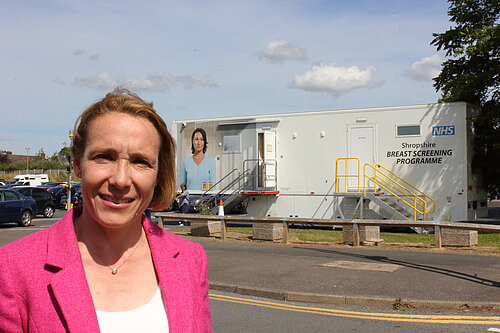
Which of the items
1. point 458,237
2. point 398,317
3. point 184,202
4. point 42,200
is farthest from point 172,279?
point 42,200

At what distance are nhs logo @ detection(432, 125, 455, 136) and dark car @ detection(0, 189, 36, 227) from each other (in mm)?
17118

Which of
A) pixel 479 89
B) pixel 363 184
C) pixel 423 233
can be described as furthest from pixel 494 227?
pixel 479 89

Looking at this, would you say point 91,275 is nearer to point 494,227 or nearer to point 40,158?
point 494,227

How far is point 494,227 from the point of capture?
13.4 m

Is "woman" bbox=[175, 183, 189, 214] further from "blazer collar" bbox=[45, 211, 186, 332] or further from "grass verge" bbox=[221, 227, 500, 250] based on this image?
"blazer collar" bbox=[45, 211, 186, 332]

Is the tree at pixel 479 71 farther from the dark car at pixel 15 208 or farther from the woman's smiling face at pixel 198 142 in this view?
the dark car at pixel 15 208

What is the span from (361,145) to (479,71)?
544cm

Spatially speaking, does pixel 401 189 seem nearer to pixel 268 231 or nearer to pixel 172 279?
pixel 268 231

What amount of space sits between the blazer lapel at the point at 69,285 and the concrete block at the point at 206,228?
16.2 metres

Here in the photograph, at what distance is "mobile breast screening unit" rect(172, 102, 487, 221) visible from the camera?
20438 mm

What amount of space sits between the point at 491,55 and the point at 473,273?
1350 centimetres

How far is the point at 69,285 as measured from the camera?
82.2 inches

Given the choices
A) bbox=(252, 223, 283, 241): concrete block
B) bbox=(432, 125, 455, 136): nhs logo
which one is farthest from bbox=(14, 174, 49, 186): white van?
bbox=(432, 125, 455, 136): nhs logo

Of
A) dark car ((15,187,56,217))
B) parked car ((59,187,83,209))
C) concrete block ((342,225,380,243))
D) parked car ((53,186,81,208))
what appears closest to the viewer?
concrete block ((342,225,380,243))
